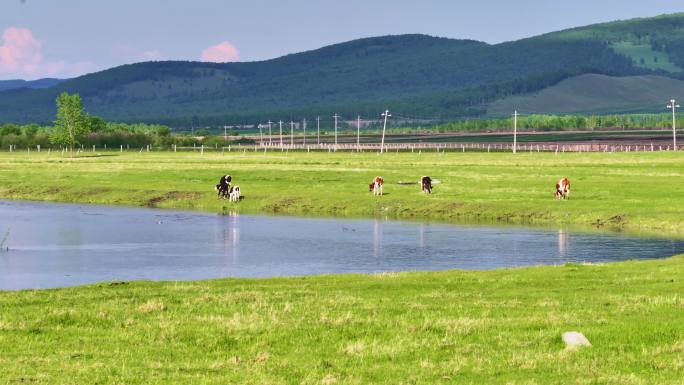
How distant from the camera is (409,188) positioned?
3588 inches

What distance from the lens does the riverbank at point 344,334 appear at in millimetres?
20016

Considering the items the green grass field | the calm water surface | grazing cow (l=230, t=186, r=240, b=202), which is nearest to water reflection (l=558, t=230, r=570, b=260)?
the calm water surface

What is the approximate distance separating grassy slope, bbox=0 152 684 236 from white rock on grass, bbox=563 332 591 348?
4285 cm

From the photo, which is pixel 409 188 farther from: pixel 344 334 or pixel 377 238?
pixel 344 334

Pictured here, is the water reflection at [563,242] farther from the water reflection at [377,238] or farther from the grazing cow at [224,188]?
the grazing cow at [224,188]

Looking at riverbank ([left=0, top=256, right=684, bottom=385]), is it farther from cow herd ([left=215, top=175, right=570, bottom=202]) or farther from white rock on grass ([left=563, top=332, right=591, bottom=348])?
cow herd ([left=215, top=175, right=570, bottom=202])

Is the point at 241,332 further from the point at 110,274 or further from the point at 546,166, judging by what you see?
the point at 546,166

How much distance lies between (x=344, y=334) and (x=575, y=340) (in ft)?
15.6

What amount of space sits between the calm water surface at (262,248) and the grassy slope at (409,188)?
6491 millimetres

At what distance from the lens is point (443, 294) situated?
1233 inches

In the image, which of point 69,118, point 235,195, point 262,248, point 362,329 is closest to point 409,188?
point 235,195

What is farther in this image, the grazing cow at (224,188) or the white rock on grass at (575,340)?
the grazing cow at (224,188)

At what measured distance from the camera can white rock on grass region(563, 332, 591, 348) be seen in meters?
22.1

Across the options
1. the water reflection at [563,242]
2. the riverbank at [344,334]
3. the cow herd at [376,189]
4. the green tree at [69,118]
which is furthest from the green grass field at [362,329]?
the green tree at [69,118]
